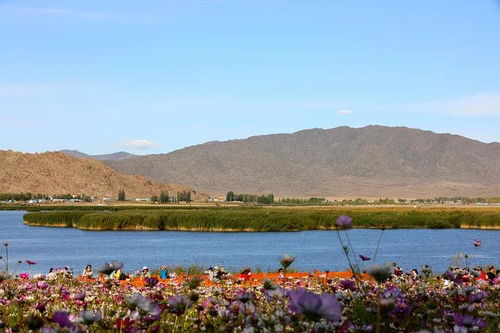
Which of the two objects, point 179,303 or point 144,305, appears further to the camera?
point 179,303

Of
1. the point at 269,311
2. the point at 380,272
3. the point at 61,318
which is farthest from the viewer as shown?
the point at 269,311

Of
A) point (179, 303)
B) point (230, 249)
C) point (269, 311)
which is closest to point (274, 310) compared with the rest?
point (179, 303)

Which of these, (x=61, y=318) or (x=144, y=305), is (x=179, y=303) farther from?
(x=61, y=318)

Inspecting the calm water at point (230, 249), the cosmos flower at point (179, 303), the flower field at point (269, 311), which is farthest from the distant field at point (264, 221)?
the cosmos flower at point (179, 303)

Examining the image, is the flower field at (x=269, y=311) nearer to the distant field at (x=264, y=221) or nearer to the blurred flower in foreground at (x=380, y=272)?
the blurred flower in foreground at (x=380, y=272)

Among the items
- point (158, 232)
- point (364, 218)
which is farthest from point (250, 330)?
point (364, 218)

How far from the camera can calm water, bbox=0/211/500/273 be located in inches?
1711

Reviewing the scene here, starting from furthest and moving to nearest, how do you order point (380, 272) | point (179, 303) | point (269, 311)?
point (269, 311) < point (179, 303) < point (380, 272)

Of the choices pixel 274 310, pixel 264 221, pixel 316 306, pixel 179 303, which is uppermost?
pixel 316 306

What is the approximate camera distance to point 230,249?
55.1 metres

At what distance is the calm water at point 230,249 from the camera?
43469 millimetres

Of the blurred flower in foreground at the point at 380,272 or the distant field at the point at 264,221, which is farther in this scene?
the distant field at the point at 264,221

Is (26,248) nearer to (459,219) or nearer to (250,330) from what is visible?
(459,219)

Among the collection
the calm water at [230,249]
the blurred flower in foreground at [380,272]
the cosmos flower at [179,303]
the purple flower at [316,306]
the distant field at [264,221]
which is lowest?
the calm water at [230,249]
